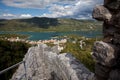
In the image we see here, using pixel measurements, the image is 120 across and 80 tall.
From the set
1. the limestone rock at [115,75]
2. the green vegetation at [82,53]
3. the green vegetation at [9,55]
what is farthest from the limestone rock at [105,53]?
the green vegetation at [9,55]

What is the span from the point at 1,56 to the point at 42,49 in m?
7.09

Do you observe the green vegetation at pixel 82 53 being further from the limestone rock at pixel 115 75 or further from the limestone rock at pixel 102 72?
the limestone rock at pixel 115 75

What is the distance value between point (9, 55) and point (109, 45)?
1250 cm

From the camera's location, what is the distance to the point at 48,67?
332 inches

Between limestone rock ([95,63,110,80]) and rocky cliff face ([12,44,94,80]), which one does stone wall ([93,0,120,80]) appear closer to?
limestone rock ([95,63,110,80])

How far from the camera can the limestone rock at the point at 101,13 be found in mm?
4833

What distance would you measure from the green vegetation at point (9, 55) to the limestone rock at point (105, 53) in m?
10.4

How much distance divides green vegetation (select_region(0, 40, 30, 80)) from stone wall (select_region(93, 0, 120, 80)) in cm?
1030

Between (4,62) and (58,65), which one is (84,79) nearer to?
(58,65)

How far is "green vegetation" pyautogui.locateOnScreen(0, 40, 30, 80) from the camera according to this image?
14.5 metres

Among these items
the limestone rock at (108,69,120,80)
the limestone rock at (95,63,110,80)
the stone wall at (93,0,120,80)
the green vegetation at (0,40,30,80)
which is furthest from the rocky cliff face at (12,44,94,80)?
the green vegetation at (0,40,30,80)

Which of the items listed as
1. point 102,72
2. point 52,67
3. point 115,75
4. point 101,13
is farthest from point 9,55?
point 115,75

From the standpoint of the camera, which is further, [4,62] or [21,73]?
[4,62]

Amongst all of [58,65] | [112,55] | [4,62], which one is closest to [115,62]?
[112,55]
